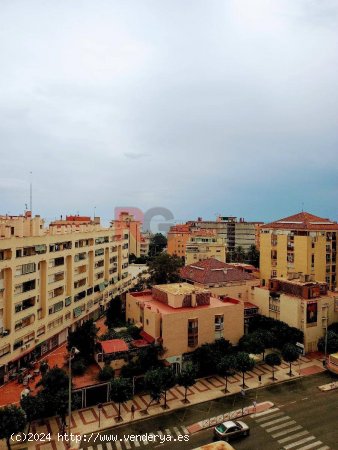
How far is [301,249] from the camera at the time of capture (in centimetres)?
7344

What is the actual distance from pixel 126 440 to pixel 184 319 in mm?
16376

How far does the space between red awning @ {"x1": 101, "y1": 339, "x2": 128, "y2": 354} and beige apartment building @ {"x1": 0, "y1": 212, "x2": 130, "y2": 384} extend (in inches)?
429

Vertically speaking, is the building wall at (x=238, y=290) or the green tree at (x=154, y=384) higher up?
the building wall at (x=238, y=290)

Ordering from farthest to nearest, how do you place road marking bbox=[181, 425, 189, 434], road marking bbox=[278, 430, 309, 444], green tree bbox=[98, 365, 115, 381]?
→ green tree bbox=[98, 365, 115, 381]
road marking bbox=[181, 425, 189, 434]
road marking bbox=[278, 430, 309, 444]

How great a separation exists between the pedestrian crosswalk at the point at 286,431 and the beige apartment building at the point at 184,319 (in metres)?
12.2

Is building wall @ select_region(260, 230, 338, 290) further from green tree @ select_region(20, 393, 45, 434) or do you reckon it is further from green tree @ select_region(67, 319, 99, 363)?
green tree @ select_region(20, 393, 45, 434)

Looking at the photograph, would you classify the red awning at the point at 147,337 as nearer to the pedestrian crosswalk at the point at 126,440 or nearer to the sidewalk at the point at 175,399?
the sidewalk at the point at 175,399

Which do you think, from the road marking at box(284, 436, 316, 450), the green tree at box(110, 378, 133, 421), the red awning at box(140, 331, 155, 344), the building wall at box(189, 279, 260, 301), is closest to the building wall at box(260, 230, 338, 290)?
the building wall at box(189, 279, 260, 301)

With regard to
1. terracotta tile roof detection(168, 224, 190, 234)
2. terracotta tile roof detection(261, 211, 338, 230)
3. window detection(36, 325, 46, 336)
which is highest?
terracotta tile roof detection(261, 211, 338, 230)

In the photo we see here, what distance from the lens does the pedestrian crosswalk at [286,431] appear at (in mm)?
31038

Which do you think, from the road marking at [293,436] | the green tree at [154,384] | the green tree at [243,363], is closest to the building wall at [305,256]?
the green tree at [243,363]

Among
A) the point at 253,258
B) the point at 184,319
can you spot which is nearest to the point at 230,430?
the point at 184,319

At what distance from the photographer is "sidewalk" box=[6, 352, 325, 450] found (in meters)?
33.0

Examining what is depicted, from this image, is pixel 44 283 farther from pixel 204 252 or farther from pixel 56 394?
pixel 204 252
